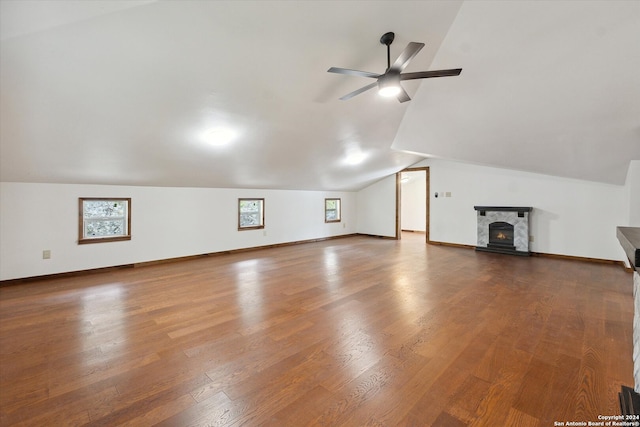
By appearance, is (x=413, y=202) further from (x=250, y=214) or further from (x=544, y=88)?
(x=544, y=88)

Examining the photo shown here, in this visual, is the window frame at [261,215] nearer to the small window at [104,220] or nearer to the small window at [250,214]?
the small window at [250,214]

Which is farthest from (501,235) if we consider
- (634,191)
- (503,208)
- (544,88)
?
(544,88)

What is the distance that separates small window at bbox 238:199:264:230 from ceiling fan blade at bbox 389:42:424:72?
5040 millimetres

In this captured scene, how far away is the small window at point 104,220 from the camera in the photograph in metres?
4.76

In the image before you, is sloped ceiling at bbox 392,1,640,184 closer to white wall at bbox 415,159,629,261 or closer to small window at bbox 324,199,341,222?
white wall at bbox 415,159,629,261

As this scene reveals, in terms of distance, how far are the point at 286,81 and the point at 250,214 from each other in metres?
4.37

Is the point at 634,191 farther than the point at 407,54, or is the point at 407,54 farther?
the point at 634,191

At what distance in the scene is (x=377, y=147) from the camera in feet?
19.1

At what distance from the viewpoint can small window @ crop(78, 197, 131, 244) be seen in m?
4.76

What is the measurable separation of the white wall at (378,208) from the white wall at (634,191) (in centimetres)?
500

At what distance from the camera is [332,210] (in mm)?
9211

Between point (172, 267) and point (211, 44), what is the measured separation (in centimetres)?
409

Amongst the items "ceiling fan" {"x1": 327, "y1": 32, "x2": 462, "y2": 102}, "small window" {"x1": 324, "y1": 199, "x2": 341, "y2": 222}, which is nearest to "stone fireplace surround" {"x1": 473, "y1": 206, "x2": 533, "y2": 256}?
"small window" {"x1": 324, "y1": 199, "x2": 341, "y2": 222}

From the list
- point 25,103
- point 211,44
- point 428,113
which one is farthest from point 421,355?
point 25,103
